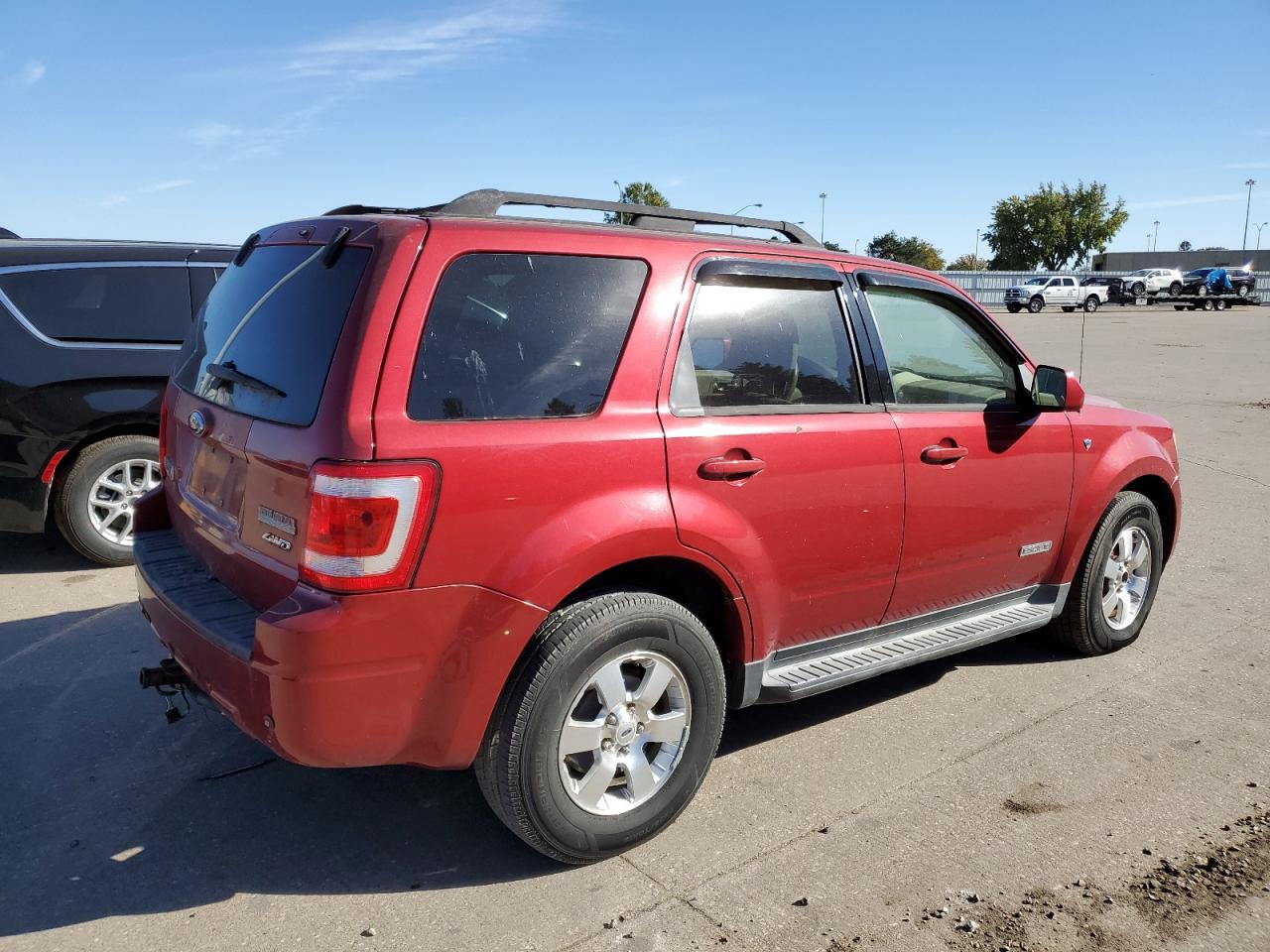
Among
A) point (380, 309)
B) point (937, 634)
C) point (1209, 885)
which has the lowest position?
point (1209, 885)

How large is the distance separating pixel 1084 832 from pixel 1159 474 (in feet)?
7.65

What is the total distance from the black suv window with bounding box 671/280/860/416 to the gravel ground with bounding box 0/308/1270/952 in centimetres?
138

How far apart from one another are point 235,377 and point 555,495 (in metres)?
1.14

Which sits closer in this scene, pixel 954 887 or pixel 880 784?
pixel 954 887

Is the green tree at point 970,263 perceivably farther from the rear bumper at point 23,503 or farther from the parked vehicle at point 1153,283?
the rear bumper at point 23,503

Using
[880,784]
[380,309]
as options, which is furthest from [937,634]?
[380,309]

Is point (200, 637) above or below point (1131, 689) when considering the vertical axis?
above

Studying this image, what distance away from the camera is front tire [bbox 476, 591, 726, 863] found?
2.88m

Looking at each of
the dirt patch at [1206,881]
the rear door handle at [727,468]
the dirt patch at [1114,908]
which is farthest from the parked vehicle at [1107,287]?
the rear door handle at [727,468]

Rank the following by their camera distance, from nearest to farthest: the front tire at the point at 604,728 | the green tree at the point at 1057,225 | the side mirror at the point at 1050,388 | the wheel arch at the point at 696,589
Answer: the front tire at the point at 604,728, the wheel arch at the point at 696,589, the side mirror at the point at 1050,388, the green tree at the point at 1057,225

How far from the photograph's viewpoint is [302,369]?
2.87 m

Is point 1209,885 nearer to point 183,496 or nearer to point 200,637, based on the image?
point 200,637

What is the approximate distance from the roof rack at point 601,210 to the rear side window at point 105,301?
346 centimetres

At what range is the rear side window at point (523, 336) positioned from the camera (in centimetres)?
280
